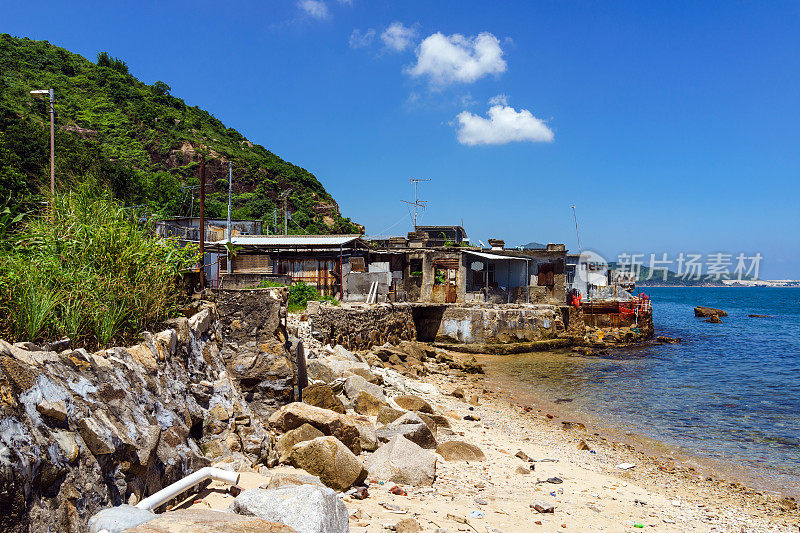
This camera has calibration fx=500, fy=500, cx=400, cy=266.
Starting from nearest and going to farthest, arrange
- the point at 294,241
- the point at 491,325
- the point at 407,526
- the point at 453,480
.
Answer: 1. the point at 407,526
2. the point at 453,480
3. the point at 294,241
4. the point at 491,325

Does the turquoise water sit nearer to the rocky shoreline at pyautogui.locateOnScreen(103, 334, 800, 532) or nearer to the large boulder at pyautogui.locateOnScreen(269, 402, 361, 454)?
the rocky shoreline at pyautogui.locateOnScreen(103, 334, 800, 532)

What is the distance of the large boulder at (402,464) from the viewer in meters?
7.77

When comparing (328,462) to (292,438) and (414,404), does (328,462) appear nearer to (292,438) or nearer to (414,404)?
(292,438)

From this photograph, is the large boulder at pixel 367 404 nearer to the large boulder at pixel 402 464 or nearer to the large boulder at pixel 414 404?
the large boulder at pixel 414 404

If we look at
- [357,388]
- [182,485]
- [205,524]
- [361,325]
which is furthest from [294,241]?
[205,524]

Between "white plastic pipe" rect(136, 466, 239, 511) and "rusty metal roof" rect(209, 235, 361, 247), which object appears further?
"rusty metal roof" rect(209, 235, 361, 247)

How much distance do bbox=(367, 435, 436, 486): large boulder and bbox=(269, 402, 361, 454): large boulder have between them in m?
0.47

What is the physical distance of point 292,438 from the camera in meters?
7.35

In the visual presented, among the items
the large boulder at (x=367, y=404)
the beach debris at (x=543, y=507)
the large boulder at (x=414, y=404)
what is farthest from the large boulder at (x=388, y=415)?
the beach debris at (x=543, y=507)

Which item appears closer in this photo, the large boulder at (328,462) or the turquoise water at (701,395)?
the large boulder at (328,462)

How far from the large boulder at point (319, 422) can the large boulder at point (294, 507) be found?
373cm

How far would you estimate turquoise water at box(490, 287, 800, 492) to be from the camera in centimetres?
1327

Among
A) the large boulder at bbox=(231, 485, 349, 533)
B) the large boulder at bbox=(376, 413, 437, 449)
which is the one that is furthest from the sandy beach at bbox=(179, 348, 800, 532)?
the large boulder at bbox=(231, 485, 349, 533)

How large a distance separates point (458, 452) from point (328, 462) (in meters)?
4.16
